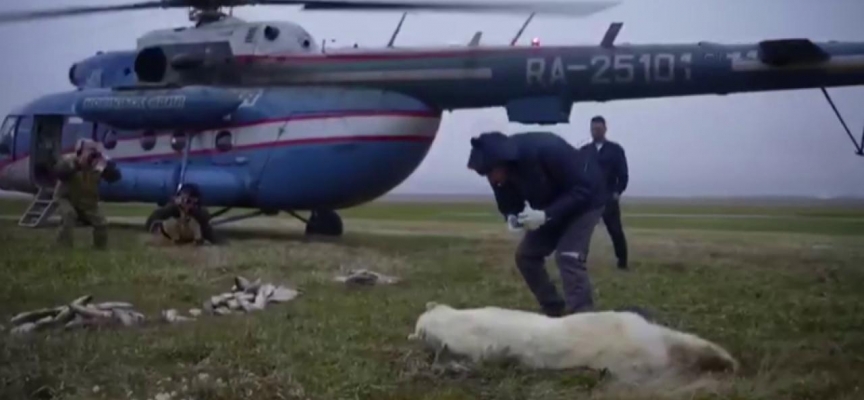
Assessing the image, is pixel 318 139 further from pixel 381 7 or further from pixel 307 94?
pixel 381 7

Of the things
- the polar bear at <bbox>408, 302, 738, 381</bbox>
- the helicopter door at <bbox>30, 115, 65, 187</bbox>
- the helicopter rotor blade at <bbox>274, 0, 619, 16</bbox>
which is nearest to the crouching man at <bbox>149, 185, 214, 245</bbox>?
the helicopter door at <bbox>30, 115, 65, 187</bbox>

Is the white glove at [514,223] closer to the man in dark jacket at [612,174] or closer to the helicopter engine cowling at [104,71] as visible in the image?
the man in dark jacket at [612,174]

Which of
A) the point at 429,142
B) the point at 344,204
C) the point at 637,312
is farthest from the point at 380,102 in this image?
the point at 637,312

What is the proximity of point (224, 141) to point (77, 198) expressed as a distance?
5.90 ft

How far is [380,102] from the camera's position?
173 inches

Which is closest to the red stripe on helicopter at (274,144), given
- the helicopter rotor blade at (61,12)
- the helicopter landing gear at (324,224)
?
the helicopter landing gear at (324,224)

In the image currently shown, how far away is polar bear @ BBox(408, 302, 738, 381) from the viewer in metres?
2.62

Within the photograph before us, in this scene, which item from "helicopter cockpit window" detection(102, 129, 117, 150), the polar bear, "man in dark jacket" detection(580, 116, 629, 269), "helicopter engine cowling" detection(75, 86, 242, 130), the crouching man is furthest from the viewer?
"helicopter cockpit window" detection(102, 129, 117, 150)

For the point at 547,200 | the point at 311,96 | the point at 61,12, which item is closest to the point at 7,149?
the point at 311,96

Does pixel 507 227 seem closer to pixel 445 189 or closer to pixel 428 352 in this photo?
pixel 445 189

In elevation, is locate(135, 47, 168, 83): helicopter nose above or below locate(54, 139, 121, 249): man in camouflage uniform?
above

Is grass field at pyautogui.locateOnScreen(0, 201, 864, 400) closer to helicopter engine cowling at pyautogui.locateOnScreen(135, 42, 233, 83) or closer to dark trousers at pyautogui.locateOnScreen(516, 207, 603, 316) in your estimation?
dark trousers at pyautogui.locateOnScreen(516, 207, 603, 316)

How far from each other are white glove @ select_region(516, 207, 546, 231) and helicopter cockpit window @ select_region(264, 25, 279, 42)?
1514mm

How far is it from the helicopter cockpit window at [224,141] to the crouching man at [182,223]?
25.9 inches
